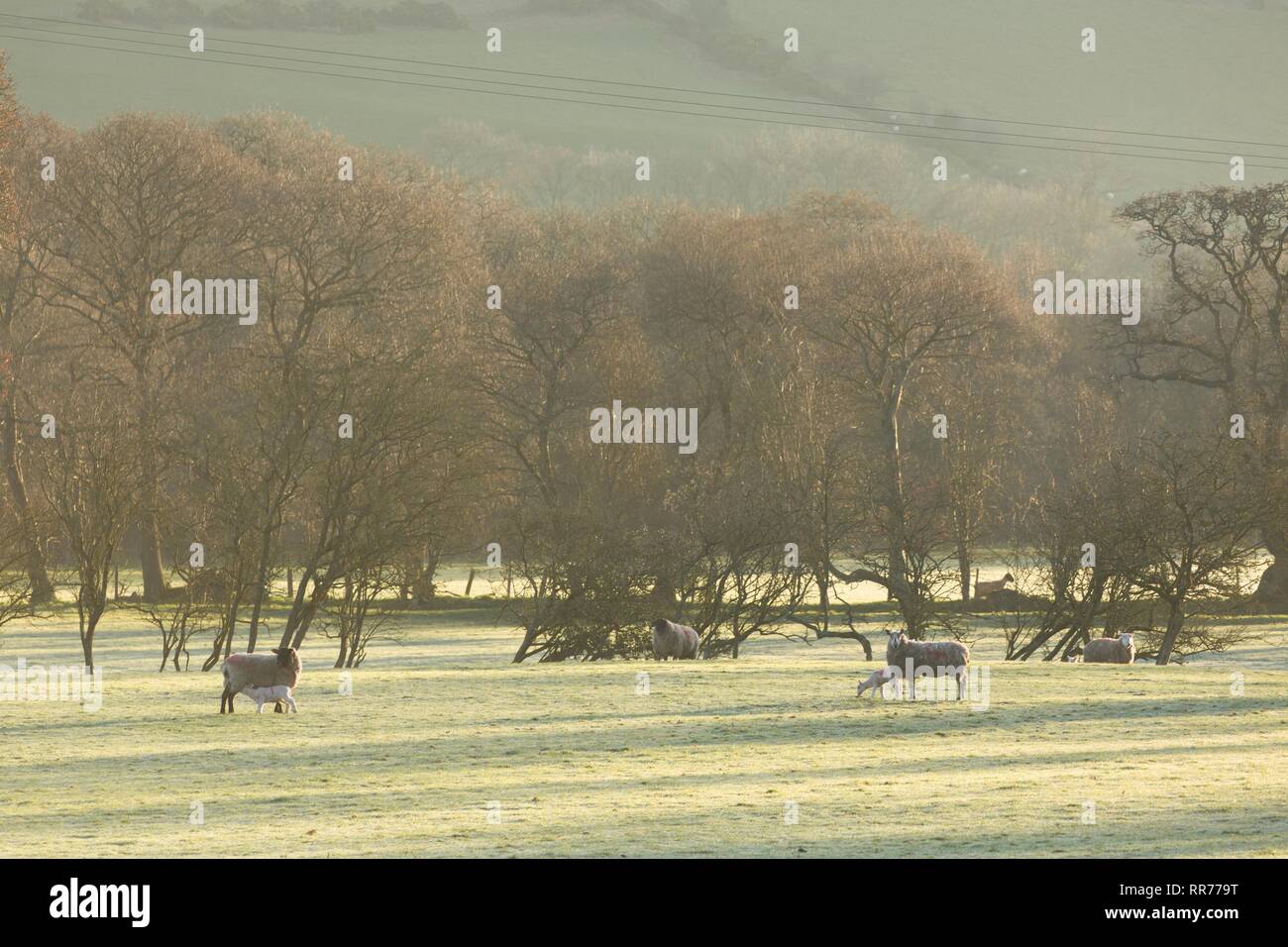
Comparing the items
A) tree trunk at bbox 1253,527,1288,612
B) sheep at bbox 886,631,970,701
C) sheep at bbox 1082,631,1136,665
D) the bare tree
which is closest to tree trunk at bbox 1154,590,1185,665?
sheep at bbox 1082,631,1136,665

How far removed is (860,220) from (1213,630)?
A: 40.8 m

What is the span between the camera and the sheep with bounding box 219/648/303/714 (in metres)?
27.3

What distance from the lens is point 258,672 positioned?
90.3 feet

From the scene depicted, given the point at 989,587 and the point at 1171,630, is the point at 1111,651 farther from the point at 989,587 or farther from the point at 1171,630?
the point at 989,587

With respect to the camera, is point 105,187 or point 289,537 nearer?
Answer: point 105,187

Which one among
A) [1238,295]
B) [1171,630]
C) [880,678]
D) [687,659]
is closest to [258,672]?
[880,678]

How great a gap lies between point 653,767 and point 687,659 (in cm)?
1810

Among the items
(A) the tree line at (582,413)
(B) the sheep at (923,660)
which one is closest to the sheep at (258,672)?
(B) the sheep at (923,660)

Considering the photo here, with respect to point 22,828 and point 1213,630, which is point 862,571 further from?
point 22,828

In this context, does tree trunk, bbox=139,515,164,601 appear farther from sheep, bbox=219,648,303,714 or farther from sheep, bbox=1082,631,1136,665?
sheep, bbox=219,648,303,714

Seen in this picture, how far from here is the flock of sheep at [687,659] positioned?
Result: 2739 centimetres

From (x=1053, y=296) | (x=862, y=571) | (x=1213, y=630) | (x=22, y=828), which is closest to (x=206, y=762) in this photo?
(x=22, y=828)

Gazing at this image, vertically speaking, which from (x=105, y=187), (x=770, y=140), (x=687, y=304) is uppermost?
(x=770, y=140)

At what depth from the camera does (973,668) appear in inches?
1403
